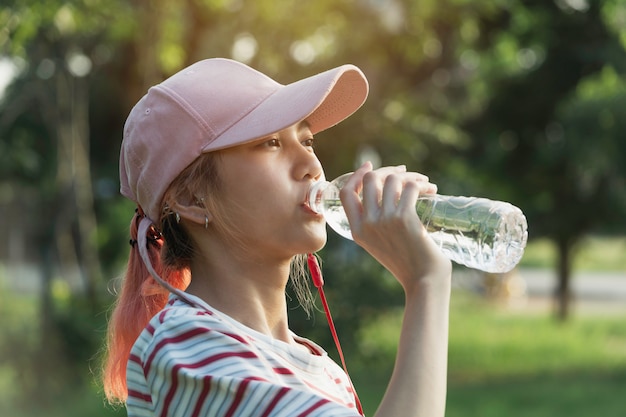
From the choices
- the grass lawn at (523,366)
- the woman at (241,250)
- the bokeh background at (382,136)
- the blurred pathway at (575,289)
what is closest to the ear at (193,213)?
the woman at (241,250)

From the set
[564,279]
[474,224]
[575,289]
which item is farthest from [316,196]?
[575,289]

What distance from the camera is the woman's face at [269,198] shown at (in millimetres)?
1568

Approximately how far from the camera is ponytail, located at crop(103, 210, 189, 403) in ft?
5.57

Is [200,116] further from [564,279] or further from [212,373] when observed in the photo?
[564,279]

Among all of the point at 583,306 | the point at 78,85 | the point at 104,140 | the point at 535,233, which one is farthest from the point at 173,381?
the point at 583,306

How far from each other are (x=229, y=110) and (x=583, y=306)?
18.3 meters

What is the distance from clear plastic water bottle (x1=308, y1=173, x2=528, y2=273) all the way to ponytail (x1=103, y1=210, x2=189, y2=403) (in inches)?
12.3

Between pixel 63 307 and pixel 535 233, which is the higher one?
pixel 535 233

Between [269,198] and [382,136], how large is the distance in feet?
28.7

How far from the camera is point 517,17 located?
11.3 m

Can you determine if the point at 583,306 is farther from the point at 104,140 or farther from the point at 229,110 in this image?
the point at 229,110

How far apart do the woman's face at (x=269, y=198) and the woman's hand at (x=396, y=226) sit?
13 cm

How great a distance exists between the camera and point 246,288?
160cm

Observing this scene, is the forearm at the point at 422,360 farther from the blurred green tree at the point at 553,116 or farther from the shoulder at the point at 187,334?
the blurred green tree at the point at 553,116
